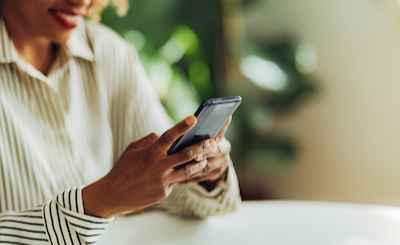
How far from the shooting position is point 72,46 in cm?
Answer: 124

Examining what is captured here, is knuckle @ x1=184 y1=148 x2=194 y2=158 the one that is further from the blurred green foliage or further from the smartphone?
the blurred green foliage

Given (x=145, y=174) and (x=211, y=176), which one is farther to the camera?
(x=211, y=176)

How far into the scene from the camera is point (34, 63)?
1.20m

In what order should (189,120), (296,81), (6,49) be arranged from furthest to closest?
(296,81)
(6,49)
(189,120)

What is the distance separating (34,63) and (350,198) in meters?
1.64

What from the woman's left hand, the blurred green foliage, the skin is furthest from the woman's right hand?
the blurred green foliage

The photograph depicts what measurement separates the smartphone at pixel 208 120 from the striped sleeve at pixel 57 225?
0.13 meters

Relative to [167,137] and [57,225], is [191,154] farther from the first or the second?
→ [57,225]

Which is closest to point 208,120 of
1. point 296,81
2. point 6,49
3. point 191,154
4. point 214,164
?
point 191,154

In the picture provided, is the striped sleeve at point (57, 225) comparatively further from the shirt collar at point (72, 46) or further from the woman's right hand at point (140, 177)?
the shirt collar at point (72, 46)

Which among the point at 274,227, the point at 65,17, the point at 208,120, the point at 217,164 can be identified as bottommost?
the point at 274,227

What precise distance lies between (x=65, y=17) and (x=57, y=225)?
12.8 inches

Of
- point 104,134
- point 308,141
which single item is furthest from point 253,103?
point 104,134

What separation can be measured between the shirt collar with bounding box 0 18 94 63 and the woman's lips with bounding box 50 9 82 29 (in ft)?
0.26
